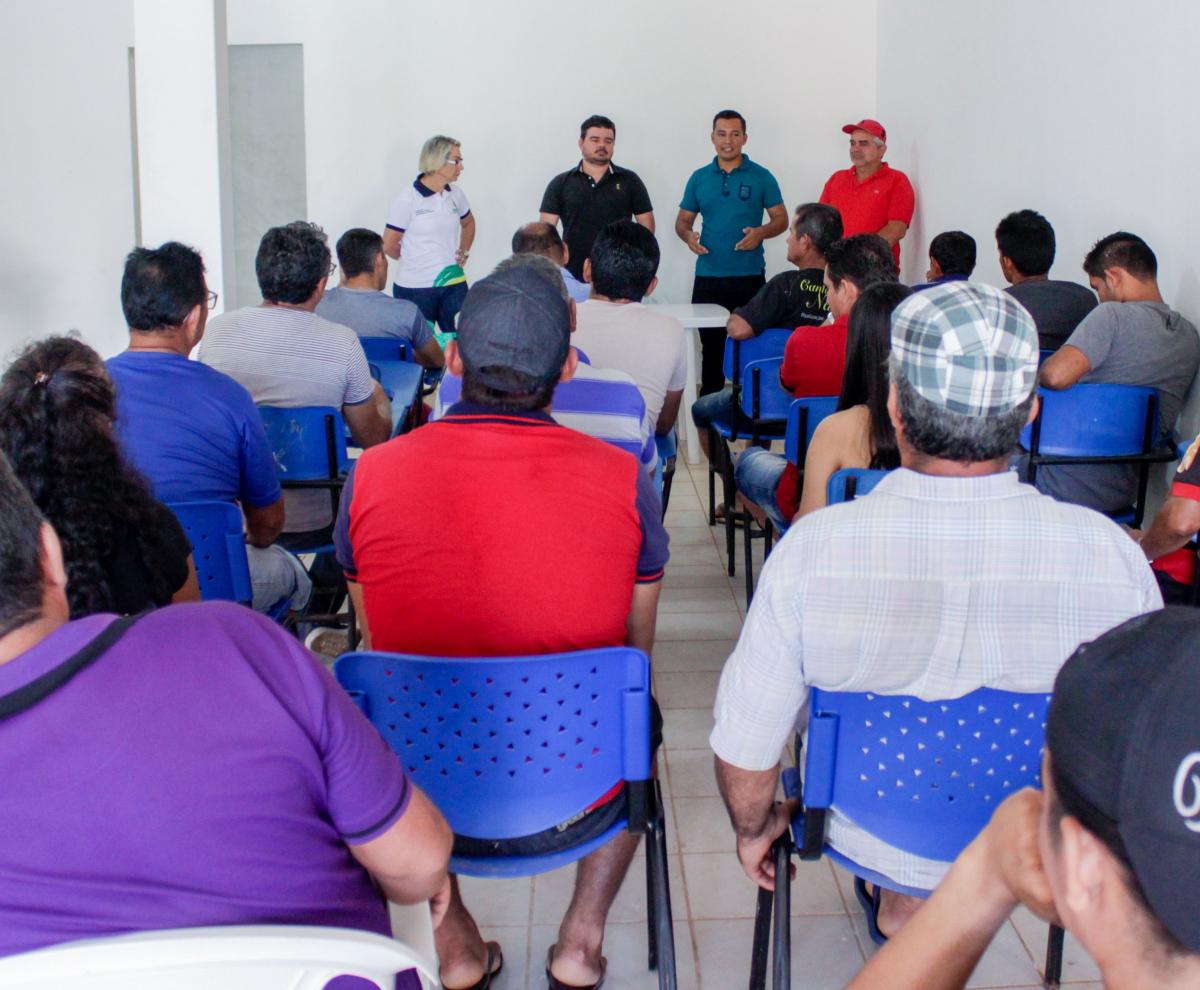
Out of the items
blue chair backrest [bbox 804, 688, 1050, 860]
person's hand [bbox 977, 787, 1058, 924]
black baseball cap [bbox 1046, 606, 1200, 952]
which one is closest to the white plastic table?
blue chair backrest [bbox 804, 688, 1050, 860]

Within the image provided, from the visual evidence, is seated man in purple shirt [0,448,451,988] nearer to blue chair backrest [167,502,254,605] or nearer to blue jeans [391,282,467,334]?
blue chair backrest [167,502,254,605]

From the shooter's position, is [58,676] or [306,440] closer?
[58,676]

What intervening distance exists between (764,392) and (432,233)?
2.89 meters

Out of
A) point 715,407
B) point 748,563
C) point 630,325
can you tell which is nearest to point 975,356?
point 630,325

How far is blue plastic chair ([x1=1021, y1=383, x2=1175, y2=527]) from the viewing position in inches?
132

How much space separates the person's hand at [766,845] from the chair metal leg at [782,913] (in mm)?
14

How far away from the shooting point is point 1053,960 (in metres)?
2.09

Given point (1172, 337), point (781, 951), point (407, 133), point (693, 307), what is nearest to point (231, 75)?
point (407, 133)

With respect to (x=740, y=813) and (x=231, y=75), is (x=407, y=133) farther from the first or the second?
(x=740, y=813)

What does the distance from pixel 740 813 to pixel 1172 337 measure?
2.55 meters

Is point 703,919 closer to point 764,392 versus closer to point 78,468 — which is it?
point 78,468

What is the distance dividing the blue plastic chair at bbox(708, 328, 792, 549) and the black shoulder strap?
335 cm

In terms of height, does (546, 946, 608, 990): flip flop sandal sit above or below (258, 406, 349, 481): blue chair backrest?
below

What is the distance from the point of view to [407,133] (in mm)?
7719
